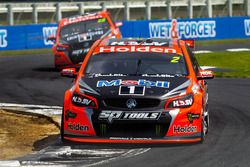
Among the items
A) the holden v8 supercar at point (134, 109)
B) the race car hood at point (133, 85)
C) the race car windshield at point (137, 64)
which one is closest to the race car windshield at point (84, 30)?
the race car windshield at point (137, 64)

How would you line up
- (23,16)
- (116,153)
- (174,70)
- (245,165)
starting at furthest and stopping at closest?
1. (23,16)
2. (174,70)
3. (116,153)
4. (245,165)

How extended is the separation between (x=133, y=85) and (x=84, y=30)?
583 inches

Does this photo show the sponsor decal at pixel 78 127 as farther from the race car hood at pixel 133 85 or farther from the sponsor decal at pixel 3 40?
the sponsor decal at pixel 3 40

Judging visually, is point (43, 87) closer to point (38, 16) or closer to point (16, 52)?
point (16, 52)

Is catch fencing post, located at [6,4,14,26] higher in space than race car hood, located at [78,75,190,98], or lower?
lower

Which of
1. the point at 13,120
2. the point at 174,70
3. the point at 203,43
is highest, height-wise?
the point at 174,70

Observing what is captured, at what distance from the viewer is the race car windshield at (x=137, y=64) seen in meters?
11.0

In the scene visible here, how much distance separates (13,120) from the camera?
528 inches

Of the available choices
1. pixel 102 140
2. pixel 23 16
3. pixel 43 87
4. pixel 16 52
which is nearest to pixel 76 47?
pixel 43 87

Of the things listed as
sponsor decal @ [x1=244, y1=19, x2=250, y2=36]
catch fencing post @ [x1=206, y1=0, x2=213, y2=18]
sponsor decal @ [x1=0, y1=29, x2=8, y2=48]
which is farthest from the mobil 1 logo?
catch fencing post @ [x1=206, y1=0, x2=213, y2=18]

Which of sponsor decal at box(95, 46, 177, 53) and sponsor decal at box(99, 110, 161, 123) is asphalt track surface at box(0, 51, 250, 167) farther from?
sponsor decal at box(95, 46, 177, 53)

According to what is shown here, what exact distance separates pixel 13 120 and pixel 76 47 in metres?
10.9

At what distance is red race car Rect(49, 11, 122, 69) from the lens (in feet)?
78.4

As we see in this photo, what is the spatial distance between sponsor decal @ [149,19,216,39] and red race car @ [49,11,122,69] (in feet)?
39.4
